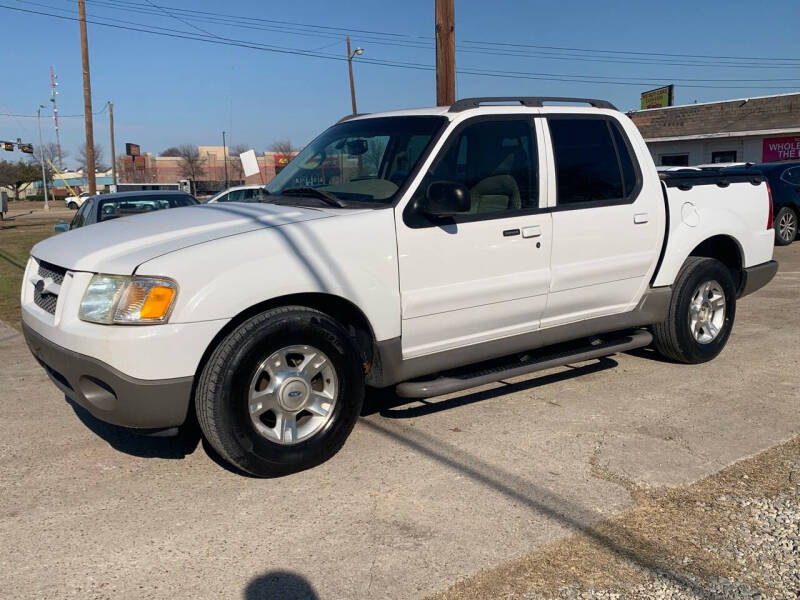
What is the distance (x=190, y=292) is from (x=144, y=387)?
1.63ft

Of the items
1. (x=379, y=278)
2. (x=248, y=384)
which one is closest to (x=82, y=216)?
(x=379, y=278)

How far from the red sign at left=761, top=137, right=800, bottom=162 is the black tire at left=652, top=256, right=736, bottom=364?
2608 centimetres

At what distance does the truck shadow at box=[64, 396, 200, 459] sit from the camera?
4.39m

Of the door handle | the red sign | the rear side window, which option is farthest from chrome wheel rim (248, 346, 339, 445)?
the red sign

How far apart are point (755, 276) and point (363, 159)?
3.66 metres

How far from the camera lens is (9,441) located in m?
4.61

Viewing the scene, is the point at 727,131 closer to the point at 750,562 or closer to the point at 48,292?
the point at 750,562

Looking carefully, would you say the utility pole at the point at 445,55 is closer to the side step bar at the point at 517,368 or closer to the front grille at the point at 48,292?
the side step bar at the point at 517,368

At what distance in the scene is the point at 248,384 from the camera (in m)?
3.74

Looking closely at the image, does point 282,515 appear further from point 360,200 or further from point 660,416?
point 660,416

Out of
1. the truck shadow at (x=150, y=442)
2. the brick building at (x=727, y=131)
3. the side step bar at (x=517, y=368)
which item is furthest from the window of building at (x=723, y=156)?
the truck shadow at (x=150, y=442)

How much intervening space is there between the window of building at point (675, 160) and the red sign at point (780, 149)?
3.54 meters

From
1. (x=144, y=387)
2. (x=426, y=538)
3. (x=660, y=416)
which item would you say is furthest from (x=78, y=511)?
(x=660, y=416)

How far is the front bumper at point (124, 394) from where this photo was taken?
3.55 m
